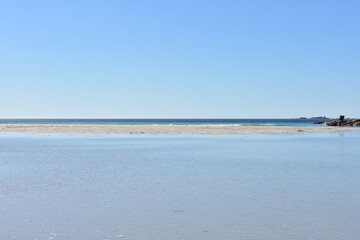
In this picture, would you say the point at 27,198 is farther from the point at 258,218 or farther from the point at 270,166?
the point at 270,166

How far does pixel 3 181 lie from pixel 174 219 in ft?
28.2

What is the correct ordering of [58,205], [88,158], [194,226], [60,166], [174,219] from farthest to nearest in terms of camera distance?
[88,158], [60,166], [58,205], [174,219], [194,226]

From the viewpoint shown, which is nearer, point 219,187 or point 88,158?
point 219,187

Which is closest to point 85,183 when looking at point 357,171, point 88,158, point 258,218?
point 258,218

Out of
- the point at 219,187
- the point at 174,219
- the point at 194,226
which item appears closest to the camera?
the point at 194,226

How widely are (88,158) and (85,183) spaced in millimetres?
9552

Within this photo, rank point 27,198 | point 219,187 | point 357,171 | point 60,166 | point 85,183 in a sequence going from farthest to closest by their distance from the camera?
1. point 60,166
2. point 357,171
3. point 85,183
4. point 219,187
5. point 27,198

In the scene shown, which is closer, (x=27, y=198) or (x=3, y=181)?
(x=27, y=198)

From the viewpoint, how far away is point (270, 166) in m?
20.8

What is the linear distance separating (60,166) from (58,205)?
9544mm

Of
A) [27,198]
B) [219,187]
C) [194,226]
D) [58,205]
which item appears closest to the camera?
[194,226]

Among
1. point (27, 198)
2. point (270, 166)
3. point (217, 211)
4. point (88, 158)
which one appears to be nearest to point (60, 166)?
point (88, 158)

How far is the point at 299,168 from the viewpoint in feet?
65.5

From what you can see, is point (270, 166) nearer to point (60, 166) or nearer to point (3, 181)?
point (60, 166)
